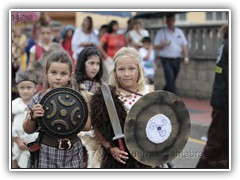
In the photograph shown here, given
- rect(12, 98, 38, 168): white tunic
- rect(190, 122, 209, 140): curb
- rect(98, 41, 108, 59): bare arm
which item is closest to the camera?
rect(12, 98, 38, 168): white tunic

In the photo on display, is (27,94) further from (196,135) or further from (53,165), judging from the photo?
(196,135)

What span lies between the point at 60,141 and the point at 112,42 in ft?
23.3

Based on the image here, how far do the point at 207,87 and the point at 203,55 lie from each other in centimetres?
75

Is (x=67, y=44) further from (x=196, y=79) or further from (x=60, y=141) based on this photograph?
(x=60, y=141)

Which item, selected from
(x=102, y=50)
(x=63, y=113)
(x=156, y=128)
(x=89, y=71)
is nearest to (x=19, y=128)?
(x=89, y=71)

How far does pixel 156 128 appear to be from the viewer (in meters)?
4.11

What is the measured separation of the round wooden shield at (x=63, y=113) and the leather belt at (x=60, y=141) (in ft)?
0.33

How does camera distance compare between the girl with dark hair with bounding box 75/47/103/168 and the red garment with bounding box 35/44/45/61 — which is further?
the red garment with bounding box 35/44/45/61

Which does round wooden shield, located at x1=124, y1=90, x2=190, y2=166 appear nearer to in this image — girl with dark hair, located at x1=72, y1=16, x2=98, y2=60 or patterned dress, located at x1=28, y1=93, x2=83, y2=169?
patterned dress, located at x1=28, y1=93, x2=83, y2=169

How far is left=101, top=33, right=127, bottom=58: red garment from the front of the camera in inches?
439

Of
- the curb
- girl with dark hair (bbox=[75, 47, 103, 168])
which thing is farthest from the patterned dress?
the curb

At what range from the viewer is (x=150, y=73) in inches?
432

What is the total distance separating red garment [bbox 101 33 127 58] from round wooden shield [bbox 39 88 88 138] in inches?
272
